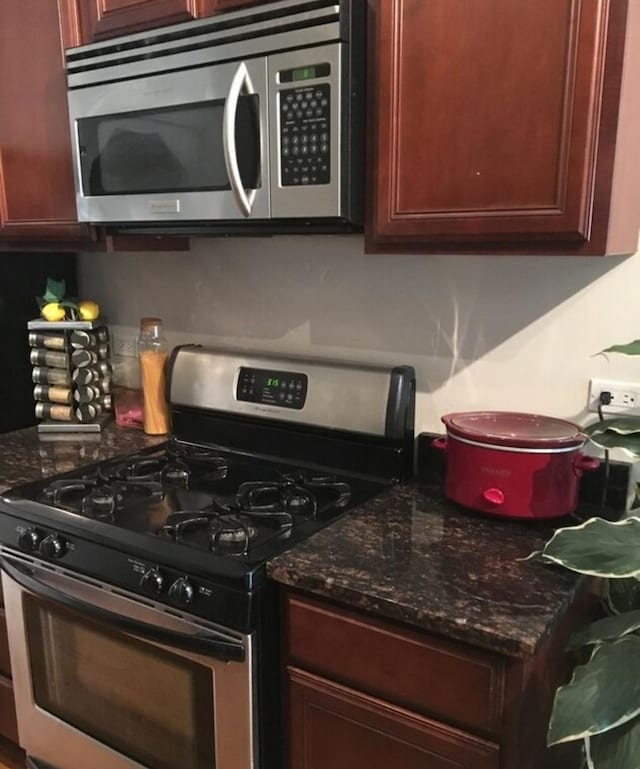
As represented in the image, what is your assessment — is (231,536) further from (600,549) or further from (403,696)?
(600,549)

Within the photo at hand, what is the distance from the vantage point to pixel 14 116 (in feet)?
6.10

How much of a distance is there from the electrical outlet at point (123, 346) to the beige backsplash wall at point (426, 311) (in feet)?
0.47

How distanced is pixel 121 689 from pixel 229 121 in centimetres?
119

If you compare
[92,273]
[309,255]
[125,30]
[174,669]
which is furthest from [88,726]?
[125,30]

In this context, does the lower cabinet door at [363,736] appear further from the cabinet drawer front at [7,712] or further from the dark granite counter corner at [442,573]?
the cabinet drawer front at [7,712]

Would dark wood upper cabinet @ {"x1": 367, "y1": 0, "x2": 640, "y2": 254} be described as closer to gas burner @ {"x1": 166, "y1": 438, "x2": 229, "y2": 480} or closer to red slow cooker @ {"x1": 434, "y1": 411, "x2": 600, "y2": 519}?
red slow cooker @ {"x1": 434, "y1": 411, "x2": 600, "y2": 519}

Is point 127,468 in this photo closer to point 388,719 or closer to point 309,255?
point 309,255

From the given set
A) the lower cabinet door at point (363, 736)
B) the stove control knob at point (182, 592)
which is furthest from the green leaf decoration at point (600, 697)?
the stove control knob at point (182, 592)

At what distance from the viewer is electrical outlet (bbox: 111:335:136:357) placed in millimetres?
2295

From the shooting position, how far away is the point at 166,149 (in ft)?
5.18

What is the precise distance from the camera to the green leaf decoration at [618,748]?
0.96 metres

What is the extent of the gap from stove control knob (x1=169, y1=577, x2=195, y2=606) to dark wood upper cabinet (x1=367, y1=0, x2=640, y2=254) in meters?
0.75

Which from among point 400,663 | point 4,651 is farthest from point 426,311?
point 4,651

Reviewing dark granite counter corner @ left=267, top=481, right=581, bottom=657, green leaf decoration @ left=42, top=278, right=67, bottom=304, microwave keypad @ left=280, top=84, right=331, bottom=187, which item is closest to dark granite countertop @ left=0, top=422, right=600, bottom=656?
dark granite counter corner @ left=267, top=481, right=581, bottom=657
